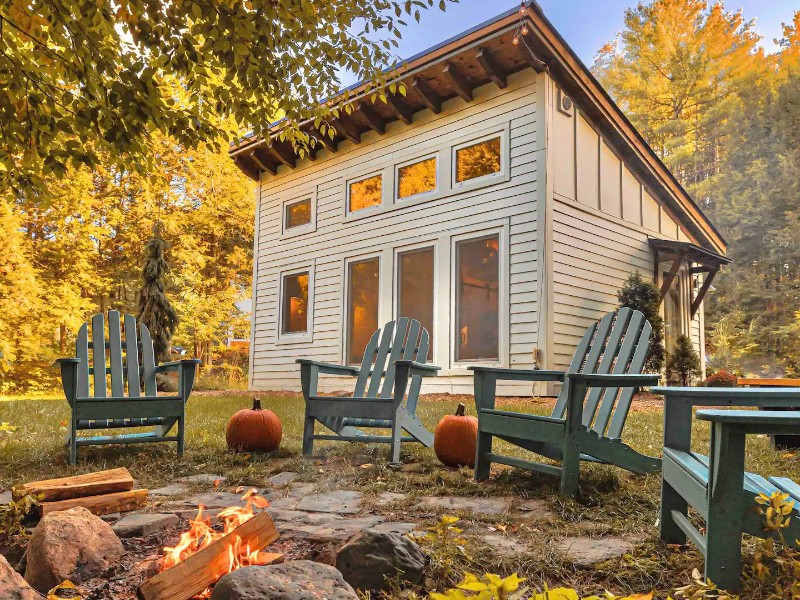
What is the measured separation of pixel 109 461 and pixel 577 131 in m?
7.21

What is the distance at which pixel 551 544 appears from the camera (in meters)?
2.09

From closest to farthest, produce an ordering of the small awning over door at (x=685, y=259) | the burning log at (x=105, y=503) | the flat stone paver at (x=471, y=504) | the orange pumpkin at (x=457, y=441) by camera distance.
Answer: the burning log at (x=105, y=503) < the flat stone paver at (x=471, y=504) < the orange pumpkin at (x=457, y=441) < the small awning over door at (x=685, y=259)

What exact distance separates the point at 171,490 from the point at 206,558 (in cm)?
160

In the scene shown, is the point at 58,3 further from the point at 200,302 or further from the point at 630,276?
the point at 200,302

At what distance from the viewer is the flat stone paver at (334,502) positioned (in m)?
2.72

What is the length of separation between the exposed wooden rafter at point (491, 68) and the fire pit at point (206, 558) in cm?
721

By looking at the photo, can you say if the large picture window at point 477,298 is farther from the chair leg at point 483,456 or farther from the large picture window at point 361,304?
the chair leg at point 483,456

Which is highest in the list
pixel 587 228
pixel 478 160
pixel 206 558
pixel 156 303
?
pixel 478 160

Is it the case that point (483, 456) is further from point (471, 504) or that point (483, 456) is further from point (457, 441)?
point (471, 504)

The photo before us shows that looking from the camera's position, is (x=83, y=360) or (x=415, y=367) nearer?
(x=415, y=367)

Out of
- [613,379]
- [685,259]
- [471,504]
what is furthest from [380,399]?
[685,259]

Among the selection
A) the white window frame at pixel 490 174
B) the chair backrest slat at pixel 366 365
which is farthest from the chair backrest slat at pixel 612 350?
the white window frame at pixel 490 174

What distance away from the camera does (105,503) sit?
257 cm

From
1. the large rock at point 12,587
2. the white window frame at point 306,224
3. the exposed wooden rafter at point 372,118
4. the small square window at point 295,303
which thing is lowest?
the large rock at point 12,587
